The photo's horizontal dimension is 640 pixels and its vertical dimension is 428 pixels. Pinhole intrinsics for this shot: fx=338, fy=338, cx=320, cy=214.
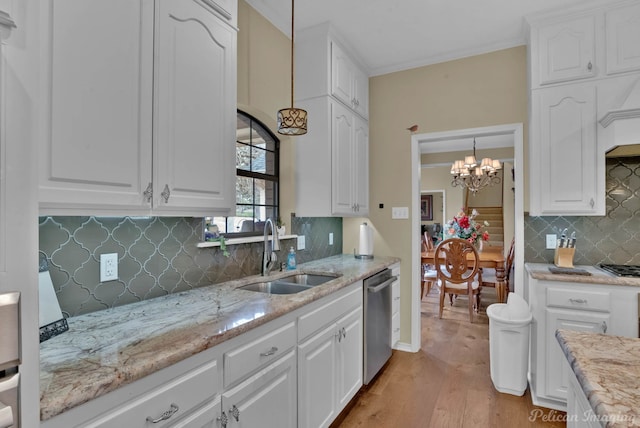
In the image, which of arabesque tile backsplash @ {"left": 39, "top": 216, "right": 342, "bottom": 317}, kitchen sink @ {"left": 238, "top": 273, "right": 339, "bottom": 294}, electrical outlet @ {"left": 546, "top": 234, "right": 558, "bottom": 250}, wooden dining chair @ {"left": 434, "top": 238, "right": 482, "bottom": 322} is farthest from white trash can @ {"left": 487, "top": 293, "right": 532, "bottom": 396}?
arabesque tile backsplash @ {"left": 39, "top": 216, "right": 342, "bottom": 317}

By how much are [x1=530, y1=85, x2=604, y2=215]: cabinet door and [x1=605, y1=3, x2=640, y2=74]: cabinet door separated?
225mm

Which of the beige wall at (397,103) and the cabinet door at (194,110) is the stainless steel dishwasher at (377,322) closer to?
the beige wall at (397,103)

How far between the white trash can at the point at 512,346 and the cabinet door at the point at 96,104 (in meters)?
2.51

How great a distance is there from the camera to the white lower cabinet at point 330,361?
1736mm

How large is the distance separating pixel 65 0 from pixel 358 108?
2553 mm

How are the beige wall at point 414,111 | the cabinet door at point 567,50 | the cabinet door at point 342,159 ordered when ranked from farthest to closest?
the beige wall at point 414,111
the cabinet door at point 342,159
the cabinet door at point 567,50

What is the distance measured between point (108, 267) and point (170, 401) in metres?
0.72

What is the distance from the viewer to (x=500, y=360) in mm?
2533

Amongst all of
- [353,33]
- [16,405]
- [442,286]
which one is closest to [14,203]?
[16,405]

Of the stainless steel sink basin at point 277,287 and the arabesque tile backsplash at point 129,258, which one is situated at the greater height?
the arabesque tile backsplash at point 129,258

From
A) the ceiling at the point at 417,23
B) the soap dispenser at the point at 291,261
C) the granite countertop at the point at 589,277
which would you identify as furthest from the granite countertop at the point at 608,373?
the ceiling at the point at 417,23

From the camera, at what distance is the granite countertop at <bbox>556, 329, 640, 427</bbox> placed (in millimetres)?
658

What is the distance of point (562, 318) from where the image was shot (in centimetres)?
231

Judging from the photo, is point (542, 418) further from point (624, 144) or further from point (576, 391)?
point (624, 144)
